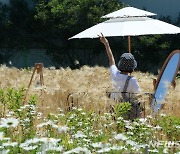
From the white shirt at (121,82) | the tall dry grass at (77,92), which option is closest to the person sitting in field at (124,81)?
the white shirt at (121,82)

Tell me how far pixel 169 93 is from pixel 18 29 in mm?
16976

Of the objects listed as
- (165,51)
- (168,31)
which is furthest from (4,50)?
(168,31)

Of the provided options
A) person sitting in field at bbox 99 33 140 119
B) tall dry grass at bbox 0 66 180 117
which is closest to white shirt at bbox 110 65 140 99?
person sitting in field at bbox 99 33 140 119

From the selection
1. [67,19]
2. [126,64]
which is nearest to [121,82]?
[126,64]

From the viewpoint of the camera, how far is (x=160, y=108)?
6922mm

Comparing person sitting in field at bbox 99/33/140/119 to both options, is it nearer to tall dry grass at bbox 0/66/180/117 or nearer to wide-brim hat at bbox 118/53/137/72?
wide-brim hat at bbox 118/53/137/72

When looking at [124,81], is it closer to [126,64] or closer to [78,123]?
[126,64]

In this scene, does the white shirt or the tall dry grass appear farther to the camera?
the white shirt

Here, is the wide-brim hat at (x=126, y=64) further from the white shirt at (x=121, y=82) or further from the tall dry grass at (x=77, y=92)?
the tall dry grass at (x=77, y=92)

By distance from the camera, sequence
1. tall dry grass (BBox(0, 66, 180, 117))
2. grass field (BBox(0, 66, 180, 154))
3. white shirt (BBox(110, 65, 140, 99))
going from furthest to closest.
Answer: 1. white shirt (BBox(110, 65, 140, 99))
2. tall dry grass (BBox(0, 66, 180, 117))
3. grass field (BBox(0, 66, 180, 154))

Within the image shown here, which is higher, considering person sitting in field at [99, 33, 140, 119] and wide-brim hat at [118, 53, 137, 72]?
wide-brim hat at [118, 53, 137, 72]

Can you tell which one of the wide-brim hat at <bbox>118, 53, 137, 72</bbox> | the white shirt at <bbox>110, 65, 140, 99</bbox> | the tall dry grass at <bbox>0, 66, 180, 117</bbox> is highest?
the wide-brim hat at <bbox>118, 53, 137, 72</bbox>

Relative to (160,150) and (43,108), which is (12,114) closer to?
(43,108)

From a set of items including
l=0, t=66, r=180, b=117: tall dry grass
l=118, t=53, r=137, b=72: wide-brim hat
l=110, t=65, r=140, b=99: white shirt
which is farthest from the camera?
l=118, t=53, r=137, b=72: wide-brim hat
